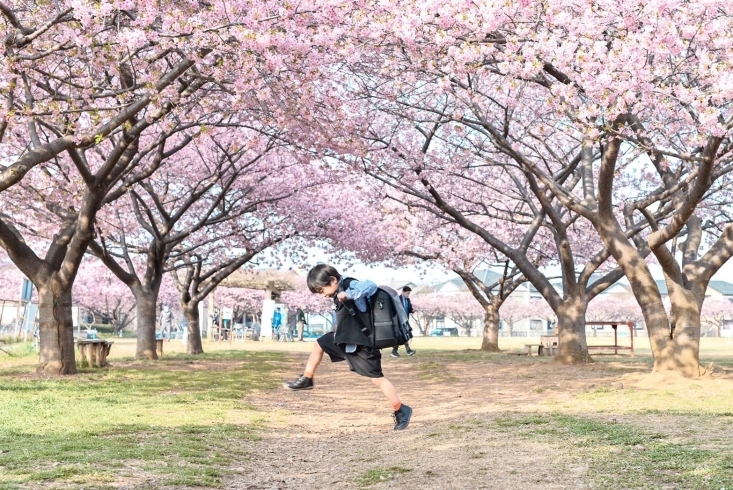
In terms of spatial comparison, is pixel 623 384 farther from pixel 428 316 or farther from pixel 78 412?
pixel 428 316

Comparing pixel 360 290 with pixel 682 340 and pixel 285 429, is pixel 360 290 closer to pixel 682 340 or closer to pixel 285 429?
pixel 285 429

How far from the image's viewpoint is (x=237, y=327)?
6088 cm

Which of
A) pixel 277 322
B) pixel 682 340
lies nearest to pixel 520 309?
pixel 277 322

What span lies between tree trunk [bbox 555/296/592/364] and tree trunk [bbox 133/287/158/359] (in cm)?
983

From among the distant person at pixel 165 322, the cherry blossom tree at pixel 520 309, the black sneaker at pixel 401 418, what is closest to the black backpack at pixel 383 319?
the black sneaker at pixel 401 418

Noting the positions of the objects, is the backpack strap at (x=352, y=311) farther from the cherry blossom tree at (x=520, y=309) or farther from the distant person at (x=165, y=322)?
the cherry blossom tree at (x=520, y=309)

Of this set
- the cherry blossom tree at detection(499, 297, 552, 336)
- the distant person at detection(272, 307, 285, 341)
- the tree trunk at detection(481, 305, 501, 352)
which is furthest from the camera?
the cherry blossom tree at detection(499, 297, 552, 336)

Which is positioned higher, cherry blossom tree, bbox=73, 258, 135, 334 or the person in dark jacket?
cherry blossom tree, bbox=73, 258, 135, 334

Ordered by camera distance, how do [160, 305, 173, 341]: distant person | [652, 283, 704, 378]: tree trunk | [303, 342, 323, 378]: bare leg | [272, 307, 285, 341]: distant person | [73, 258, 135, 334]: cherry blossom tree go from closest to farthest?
[303, 342, 323, 378]: bare leg, [652, 283, 704, 378]: tree trunk, [160, 305, 173, 341]: distant person, [272, 307, 285, 341]: distant person, [73, 258, 135, 334]: cherry blossom tree

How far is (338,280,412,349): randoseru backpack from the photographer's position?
6.61m

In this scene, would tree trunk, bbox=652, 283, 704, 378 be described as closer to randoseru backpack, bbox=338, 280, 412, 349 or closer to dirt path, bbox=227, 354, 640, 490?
dirt path, bbox=227, 354, 640, 490

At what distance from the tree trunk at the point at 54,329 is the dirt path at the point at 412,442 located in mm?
4059

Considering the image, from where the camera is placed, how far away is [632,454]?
6.03 metres

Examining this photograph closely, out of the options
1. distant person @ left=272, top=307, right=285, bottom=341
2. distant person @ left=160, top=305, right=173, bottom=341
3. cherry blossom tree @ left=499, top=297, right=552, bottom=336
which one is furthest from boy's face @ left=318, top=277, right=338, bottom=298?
cherry blossom tree @ left=499, top=297, right=552, bottom=336
